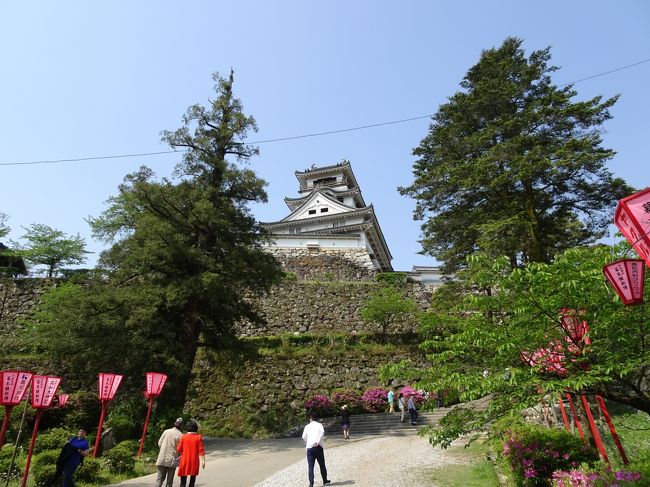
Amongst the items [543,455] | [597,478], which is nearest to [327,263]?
[543,455]

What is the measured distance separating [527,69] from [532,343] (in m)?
12.3

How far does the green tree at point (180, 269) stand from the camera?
39.0 feet

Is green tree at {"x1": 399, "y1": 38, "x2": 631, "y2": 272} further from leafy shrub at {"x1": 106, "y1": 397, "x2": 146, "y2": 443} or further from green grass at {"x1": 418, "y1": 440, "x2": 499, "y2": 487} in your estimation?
leafy shrub at {"x1": 106, "y1": 397, "x2": 146, "y2": 443}

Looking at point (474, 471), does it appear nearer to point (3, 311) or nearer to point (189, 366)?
point (189, 366)

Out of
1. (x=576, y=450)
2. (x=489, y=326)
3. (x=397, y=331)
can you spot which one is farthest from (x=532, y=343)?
(x=397, y=331)

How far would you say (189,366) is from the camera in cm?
1278

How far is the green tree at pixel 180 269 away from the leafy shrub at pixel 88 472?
147 inches

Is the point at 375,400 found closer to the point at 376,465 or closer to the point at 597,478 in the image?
the point at 376,465

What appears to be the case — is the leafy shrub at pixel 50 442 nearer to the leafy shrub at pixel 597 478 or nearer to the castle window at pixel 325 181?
the leafy shrub at pixel 597 478

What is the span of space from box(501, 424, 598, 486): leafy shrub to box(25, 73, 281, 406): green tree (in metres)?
9.05

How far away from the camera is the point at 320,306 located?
80.7 ft

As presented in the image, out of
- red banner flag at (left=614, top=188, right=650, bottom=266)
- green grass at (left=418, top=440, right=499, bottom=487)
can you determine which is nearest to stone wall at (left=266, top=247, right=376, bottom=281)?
green grass at (left=418, top=440, right=499, bottom=487)

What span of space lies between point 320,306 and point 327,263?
762 cm

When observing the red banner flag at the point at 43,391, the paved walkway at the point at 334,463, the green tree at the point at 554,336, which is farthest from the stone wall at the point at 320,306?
the green tree at the point at 554,336
